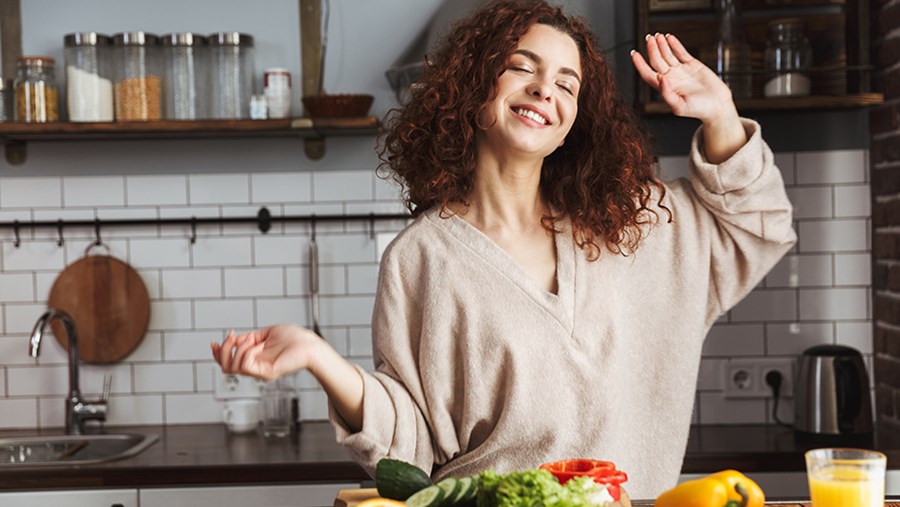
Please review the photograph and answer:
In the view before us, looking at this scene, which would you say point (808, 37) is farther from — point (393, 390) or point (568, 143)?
point (393, 390)

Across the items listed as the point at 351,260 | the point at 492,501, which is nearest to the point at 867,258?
the point at 351,260

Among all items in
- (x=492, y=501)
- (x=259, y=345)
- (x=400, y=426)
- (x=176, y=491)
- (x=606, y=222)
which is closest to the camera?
(x=492, y=501)

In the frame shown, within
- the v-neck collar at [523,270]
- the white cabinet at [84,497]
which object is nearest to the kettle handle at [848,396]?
the v-neck collar at [523,270]

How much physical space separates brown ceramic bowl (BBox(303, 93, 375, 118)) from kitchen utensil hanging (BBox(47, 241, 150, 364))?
0.77 metres

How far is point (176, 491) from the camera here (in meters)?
2.70

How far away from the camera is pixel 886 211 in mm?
3061

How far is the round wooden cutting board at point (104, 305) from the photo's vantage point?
325 cm

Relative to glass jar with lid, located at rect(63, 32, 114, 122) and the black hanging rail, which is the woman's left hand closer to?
the black hanging rail

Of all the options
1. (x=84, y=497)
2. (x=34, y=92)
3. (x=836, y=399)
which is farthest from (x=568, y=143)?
(x=34, y=92)

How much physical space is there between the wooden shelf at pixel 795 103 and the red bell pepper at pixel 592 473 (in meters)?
1.72

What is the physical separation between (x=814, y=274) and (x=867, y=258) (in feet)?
0.54

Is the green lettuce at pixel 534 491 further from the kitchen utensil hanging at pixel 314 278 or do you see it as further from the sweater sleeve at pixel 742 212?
the kitchen utensil hanging at pixel 314 278

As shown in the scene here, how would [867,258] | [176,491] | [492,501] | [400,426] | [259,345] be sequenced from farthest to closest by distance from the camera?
[867,258], [176,491], [400,426], [259,345], [492,501]

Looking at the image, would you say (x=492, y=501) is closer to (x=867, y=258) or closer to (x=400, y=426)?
(x=400, y=426)
